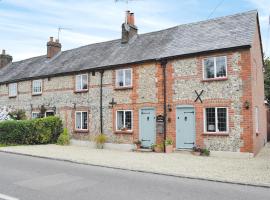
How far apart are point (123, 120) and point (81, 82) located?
4.97 metres

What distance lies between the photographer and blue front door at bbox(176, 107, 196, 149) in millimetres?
16828

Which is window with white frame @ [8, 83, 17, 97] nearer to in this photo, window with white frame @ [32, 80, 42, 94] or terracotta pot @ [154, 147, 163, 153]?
window with white frame @ [32, 80, 42, 94]

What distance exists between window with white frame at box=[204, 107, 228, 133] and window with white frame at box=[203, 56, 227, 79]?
6.02 ft

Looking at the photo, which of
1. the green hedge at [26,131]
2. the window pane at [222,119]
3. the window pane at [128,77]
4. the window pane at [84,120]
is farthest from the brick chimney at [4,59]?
the window pane at [222,119]

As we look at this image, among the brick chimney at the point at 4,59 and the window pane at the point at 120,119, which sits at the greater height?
the brick chimney at the point at 4,59

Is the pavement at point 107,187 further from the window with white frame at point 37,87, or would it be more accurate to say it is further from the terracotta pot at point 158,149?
the window with white frame at point 37,87

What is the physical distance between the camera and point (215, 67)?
16375 millimetres

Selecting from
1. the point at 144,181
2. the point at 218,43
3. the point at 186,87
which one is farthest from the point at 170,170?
the point at 218,43

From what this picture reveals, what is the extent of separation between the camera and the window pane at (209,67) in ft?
54.2

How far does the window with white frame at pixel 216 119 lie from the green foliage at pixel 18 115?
16842mm

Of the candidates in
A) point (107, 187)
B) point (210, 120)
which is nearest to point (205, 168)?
point (107, 187)

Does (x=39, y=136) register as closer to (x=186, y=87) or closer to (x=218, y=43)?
(x=186, y=87)

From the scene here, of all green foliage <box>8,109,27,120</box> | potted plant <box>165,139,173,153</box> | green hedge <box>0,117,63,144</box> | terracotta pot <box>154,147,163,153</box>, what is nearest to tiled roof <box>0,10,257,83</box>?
green foliage <box>8,109,27,120</box>

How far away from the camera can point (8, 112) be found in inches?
1075
